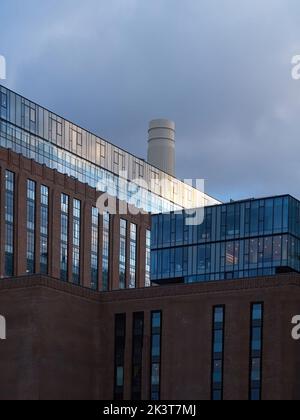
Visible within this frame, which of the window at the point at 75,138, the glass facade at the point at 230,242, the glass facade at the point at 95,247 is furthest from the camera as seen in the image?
the window at the point at 75,138

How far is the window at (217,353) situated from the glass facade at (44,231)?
3254 cm

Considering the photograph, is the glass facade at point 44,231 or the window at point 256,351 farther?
the glass facade at point 44,231

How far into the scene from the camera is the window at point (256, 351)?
3600 inches

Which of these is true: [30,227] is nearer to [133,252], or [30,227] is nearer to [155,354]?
[133,252]

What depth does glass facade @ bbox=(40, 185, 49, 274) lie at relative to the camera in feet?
400

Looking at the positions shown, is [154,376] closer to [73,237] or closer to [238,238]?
[238,238]

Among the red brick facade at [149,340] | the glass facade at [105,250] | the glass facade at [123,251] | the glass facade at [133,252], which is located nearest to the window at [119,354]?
the red brick facade at [149,340]

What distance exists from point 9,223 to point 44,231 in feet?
20.7

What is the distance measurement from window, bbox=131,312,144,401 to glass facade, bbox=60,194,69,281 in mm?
27678

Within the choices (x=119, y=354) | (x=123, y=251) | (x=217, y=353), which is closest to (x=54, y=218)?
(x=123, y=251)

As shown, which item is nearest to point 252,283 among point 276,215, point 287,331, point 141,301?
point 287,331

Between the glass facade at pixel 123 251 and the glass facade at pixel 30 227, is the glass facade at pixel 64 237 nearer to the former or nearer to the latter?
the glass facade at pixel 30 227

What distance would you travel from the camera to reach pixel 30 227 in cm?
12038
